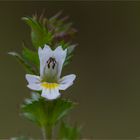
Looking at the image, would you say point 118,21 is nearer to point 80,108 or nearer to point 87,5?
point 87,5

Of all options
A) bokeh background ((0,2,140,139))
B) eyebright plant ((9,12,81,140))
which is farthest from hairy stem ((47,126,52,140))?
bokeh background ((0,2,140,139))

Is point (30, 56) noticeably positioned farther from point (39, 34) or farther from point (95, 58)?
point (95, 58)

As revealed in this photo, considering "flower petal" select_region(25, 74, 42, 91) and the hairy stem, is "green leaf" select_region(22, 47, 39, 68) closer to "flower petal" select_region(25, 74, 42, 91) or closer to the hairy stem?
"flower petal" select_region(25, 74, 42, 91)

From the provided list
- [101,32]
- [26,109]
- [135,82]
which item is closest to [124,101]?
[135,82]

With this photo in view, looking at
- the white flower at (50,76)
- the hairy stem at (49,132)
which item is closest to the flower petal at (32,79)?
the white flower at (50,76)

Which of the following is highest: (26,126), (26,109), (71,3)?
(71,3)

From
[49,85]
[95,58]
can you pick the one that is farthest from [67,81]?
[95,58]

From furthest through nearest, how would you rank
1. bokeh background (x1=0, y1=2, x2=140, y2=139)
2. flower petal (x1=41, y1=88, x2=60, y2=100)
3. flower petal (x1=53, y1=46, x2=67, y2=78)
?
1. bokeh background (x1=0, y1=2, x2=140, y2=139)
2. flower petal (x1=53, y1=46, x2=67, y2=78)
3. flower petal (x1=41, y1=88, x2=60, y2=100)
